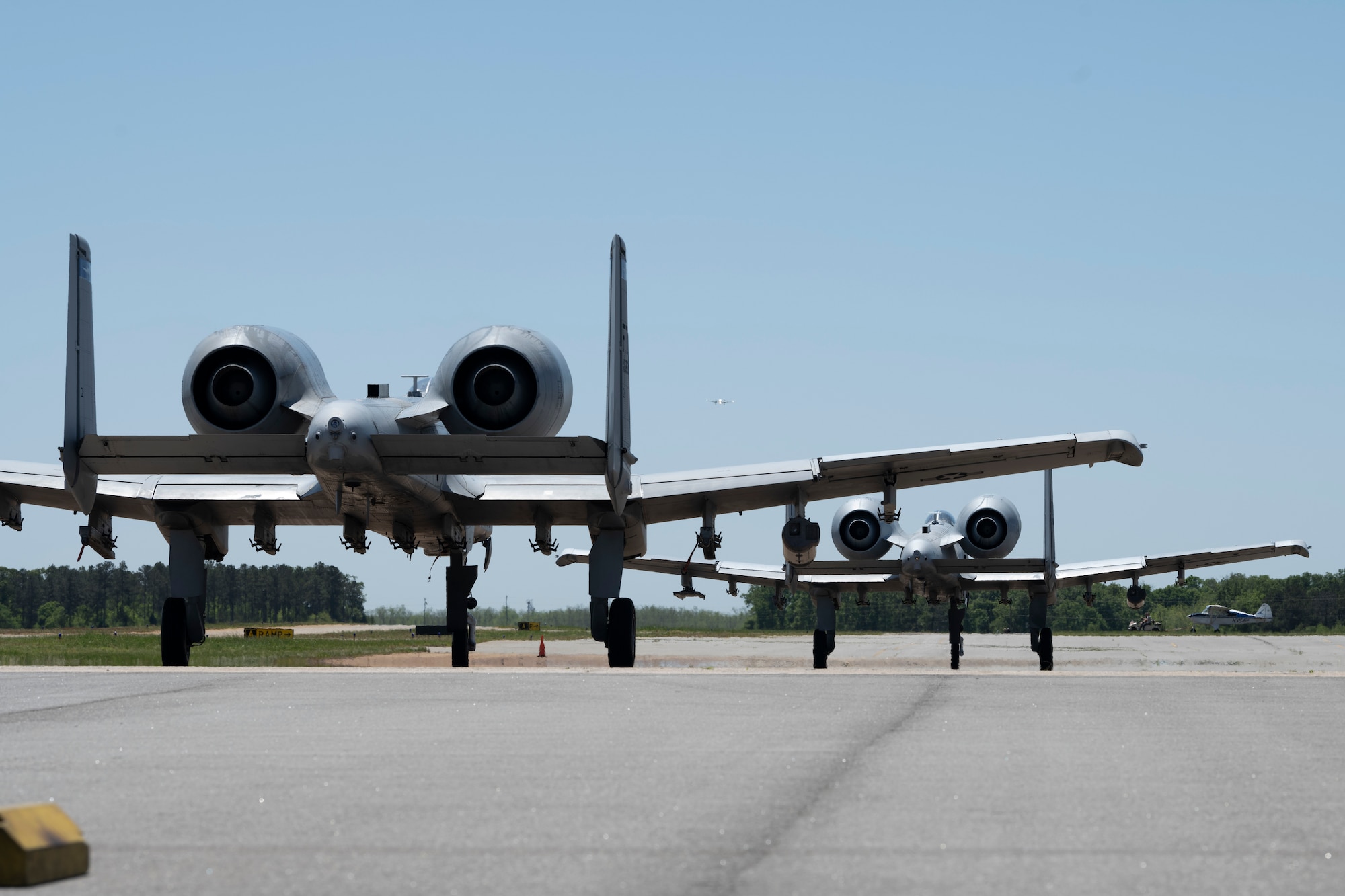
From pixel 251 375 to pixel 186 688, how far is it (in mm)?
6649

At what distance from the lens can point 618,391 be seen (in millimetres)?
19859

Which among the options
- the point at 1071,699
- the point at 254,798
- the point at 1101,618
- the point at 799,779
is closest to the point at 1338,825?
the point at 799,779

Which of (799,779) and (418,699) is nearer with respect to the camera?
(799,779)

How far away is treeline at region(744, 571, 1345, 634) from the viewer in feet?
490

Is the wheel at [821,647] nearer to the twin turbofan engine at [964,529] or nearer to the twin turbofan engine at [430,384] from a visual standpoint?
the twin turbofan engine at [964,529]

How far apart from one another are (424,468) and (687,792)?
12.6m

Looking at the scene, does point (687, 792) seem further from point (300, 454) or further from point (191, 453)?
point (300, 454)

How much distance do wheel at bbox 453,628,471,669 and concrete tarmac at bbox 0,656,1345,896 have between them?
11.9m

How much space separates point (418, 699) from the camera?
13414mm

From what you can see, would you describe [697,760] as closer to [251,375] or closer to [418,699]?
[418,699]

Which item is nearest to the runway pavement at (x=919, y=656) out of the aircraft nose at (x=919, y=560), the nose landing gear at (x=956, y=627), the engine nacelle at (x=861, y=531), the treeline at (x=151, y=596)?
the nose landing gear at (x=956, y=627)

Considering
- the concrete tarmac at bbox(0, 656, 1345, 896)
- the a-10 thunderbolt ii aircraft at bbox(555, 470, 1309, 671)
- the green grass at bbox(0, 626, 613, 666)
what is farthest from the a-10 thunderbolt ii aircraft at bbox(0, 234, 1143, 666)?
the a-10 thunderbolt ii aircraft at bbox(555, 470, 1309, 671)

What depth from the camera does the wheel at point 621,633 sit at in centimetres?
2309

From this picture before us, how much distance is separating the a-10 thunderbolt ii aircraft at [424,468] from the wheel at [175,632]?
0.04m
